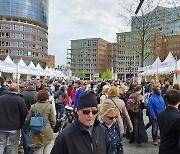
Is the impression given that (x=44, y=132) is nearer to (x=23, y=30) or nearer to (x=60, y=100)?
(x=60, y=100)

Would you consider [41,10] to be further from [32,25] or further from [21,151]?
[21,151]

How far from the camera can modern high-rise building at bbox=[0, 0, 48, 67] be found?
95000 mm

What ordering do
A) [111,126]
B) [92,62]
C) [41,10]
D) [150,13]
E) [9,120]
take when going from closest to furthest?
1. [111,126]
2. [9,120]
3. [150,13]
4. [41,10]
5. [92,62]

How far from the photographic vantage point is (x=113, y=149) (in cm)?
417

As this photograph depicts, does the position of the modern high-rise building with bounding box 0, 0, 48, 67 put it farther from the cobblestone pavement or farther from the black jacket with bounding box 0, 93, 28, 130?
the black jacket with bounding box 0, 93, 28, 130

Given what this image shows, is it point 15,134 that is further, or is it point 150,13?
point 150,13

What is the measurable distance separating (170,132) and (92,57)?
452 feet

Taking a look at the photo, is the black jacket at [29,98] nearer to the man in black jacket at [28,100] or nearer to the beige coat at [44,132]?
the man in black jacket at [28,100]

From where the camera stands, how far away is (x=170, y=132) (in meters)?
3.99

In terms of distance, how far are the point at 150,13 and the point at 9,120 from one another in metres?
23.5

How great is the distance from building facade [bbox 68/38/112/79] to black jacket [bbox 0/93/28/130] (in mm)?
132257

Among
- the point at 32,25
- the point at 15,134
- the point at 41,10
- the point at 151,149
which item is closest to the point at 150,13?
the point at 151,149

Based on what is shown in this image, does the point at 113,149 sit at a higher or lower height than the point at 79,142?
lower

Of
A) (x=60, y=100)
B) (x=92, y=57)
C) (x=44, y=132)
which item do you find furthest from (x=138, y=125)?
(x=92, y=57)
